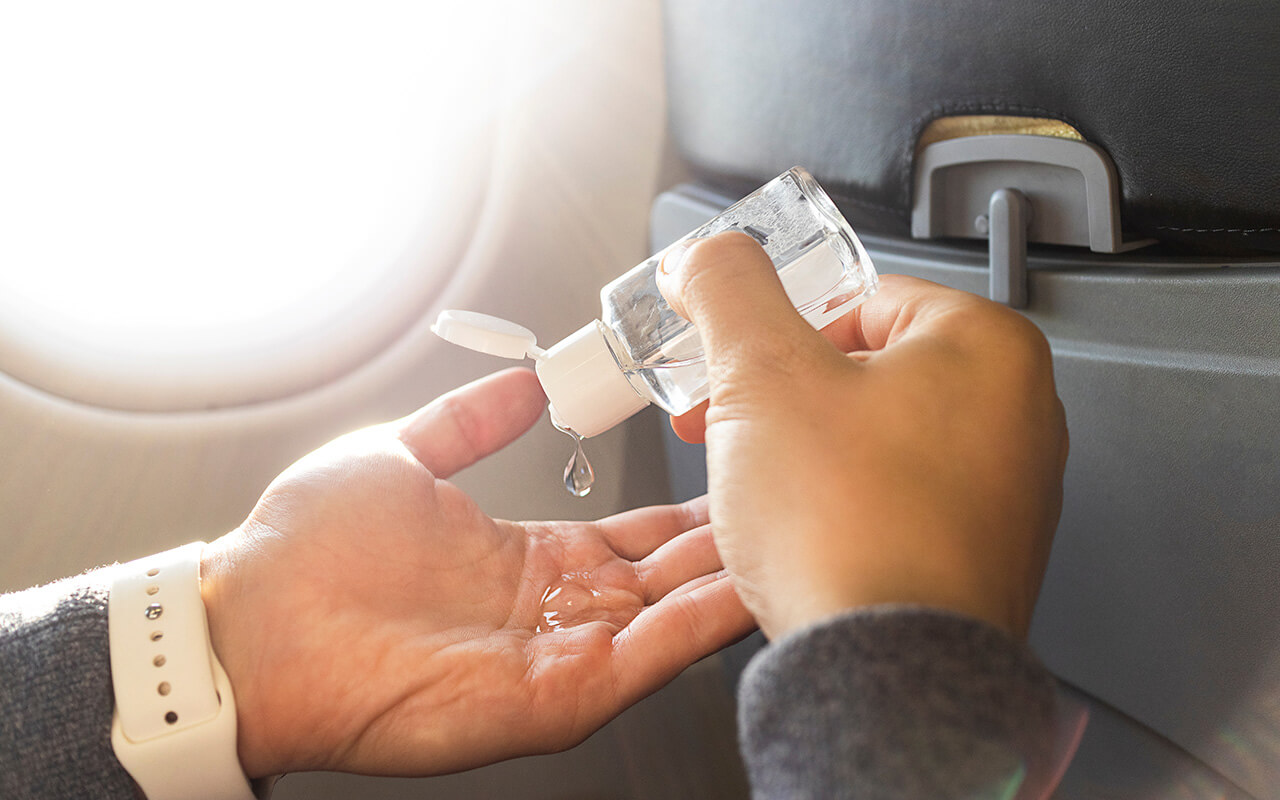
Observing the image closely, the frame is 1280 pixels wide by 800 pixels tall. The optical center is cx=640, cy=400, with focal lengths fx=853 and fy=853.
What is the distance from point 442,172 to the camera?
3.16ft

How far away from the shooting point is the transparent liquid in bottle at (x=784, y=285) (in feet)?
2.29

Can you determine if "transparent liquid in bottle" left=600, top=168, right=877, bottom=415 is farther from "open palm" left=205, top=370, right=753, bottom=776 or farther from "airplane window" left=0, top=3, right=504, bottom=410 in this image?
"airplane window" left=0, top=3, right=504, bottom=410

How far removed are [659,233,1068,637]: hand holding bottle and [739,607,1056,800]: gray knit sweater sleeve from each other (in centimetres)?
4

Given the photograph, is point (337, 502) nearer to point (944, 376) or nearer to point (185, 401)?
point (185, 401)

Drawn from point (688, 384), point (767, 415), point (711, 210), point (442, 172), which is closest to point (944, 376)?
point (767, 415)

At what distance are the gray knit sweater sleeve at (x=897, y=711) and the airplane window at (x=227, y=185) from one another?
715mm

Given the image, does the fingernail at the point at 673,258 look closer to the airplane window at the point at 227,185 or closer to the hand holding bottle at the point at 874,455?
the hand holding bottle at the point at 874,455

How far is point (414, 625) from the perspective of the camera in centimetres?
71

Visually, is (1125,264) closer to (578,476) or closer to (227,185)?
(578,476)

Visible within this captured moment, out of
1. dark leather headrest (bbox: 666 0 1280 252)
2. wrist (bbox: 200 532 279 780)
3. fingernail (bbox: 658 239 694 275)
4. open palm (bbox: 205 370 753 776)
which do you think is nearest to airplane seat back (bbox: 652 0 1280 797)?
dark leather headrest (bbox: 666 0 1280 252)

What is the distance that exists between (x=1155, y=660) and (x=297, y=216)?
0.90 metres

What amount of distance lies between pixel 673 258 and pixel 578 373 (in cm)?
13

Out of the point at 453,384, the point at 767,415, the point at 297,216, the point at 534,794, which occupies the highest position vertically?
the point at 297,216

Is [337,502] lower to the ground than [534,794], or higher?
higher
